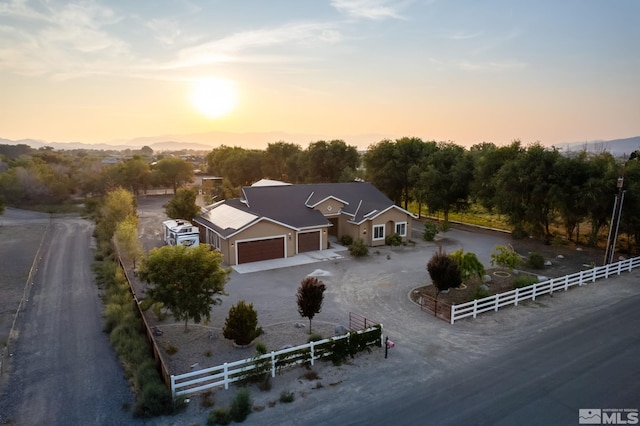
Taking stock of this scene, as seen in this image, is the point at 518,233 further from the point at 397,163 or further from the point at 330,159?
the point at 330,159

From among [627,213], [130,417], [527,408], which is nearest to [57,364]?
[130,417]

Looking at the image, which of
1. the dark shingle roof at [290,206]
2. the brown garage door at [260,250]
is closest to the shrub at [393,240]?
the dark shingle roof at [290,206]

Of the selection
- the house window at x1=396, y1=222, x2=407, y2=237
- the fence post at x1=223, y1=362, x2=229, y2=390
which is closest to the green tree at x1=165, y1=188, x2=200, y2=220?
the house window at x1=396, y1=222, x2=407, y2=237

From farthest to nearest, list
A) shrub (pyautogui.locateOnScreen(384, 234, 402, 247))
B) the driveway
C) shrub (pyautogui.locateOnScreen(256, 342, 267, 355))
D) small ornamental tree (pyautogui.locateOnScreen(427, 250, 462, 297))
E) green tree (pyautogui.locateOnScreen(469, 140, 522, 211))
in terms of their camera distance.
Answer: green tree (pyautogui.locateOnScreen(469, 140, 522, 211)) → shrub (pyautogui.locateOnScreen(384, 234, 402, 247)) → small ornamental tree (pyautogui.locateOnScreen(427, 250, 462, 297)) → shrub (pyautogui.locateOnScreen(256, 342, 267, 355)) → the driveway

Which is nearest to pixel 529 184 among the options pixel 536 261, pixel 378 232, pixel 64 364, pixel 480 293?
pixel 536 261

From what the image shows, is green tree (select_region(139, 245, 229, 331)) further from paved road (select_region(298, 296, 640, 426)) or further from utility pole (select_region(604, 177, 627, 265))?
utility pole (select_region(604, 177, 627, 265))

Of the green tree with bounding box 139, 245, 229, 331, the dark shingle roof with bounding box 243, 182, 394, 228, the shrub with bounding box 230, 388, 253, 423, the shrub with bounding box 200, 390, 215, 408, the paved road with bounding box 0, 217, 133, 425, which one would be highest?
the dark shingle roof with bounding box 243, 182, 394, 228
